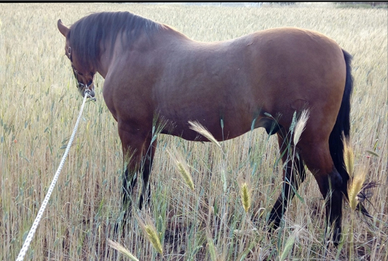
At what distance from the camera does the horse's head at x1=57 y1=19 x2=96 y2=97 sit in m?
2.92

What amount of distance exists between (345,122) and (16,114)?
251 cm

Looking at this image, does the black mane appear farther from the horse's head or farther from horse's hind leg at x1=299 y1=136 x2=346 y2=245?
horse's hind leg at x1=299 y1=136 x2=346 y2=245

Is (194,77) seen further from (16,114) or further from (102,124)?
(16,114)

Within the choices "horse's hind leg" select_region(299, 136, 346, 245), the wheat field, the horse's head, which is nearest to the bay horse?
"horse's hind leg" select_region(299, 136, 346, 245)

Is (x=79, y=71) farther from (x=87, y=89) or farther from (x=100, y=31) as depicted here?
(x=100, y=31)

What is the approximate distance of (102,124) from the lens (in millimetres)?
3203

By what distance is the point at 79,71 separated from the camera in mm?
2982

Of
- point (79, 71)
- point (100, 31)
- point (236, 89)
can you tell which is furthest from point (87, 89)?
point (236, 89)

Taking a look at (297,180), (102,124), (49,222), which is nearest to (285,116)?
(297,180)

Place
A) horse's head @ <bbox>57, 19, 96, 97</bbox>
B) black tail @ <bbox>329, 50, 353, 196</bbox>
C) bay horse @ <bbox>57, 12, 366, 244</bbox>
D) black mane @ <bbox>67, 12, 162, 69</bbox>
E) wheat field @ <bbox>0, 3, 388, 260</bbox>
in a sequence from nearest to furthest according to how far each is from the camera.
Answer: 1. wheat field @ <bbox>0, 3, 388, 260</bbox>
2. bay horse @ <bbox>57, 12, 366, 244</bbox>
3. black tail @ <bbox>329, 50, 353, 196</bbox>
4. black mane @ <bbox>67, 12, 162, 69</bbox>
5. horse's head @ <bbox>57, 19, 96, 97</bbox>

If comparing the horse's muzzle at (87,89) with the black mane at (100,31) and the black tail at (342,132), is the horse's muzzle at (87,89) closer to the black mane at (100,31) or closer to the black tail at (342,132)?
the black mane at (100,31)

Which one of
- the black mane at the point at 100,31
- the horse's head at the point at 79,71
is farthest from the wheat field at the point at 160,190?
the black mane at the point at 100,31

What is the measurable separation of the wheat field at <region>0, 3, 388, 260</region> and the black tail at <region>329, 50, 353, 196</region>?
0.38 ft

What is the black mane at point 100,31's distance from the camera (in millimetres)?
2572
